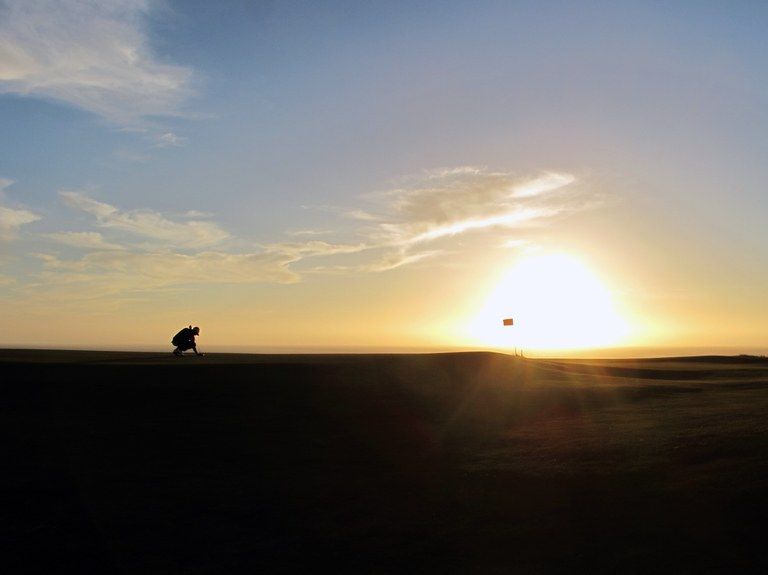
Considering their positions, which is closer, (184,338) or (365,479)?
(365,479)

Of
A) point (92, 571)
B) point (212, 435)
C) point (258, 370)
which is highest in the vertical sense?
point (258, 370)

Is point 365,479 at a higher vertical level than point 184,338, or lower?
lower

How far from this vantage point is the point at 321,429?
20562 mm

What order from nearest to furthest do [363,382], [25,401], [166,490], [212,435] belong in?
[166,490] < [212,435] < [25,401] < [363,382]

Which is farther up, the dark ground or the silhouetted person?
the silhouetted person

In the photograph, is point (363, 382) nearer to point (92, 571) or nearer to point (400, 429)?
point (400, 429)

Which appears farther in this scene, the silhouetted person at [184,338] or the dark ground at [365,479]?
the silhouetted person at [184,338]

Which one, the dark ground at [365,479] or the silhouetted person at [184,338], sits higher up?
the silhouetted person at [184,338]

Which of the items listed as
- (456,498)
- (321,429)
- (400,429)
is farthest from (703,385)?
(456,498)

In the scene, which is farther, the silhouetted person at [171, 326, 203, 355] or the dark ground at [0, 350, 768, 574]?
the silhouetted person at [171, 326, 203, 355]

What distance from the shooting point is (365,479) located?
14953 mm

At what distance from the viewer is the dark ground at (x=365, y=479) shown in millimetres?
10625

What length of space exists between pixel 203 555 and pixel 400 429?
10267mm

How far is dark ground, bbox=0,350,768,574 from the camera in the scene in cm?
1062
